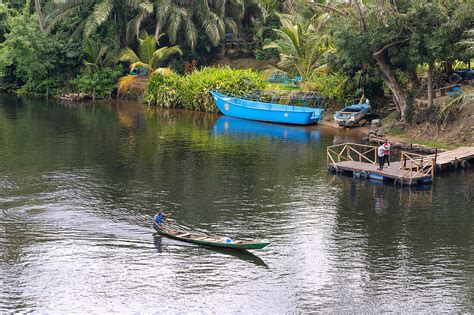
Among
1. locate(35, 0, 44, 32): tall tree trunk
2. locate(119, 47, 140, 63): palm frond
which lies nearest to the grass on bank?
locate(119, 47, 140, 63): palm frond

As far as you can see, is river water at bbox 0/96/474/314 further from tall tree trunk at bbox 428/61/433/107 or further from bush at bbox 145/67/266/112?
bush at bbox 145/67/266/112

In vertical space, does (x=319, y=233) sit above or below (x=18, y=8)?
below

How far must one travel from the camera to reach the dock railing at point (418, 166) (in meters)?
44.7

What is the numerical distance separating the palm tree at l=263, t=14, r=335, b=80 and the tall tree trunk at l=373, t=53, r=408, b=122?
35.0 ft

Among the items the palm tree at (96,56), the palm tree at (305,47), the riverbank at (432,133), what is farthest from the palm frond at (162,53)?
the riverbank at (432,133)

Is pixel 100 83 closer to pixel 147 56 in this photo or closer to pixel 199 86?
pixel 147 56

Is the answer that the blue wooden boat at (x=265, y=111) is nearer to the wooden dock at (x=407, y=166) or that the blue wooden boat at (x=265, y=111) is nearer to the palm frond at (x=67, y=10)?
the wooden dock at (x=407, y=166)

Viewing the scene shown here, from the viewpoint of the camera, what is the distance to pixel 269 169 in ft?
159

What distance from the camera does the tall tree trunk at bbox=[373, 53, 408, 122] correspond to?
191 feet

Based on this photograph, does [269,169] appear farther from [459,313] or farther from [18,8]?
[18,8]

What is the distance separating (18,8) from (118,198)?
69.4 metres

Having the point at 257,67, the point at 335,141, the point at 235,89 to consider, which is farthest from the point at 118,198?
the point at 257,67

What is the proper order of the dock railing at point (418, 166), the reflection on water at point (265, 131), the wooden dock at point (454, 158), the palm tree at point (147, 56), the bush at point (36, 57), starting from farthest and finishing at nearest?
the bush at point (36, 57) < the palm tree at point (147, 56) < the reflection on water at point (265, 131) < the wooden dock at point (454, 158) < the dock railing at point (418, 166)

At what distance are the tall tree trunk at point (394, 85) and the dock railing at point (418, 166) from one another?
1240cm
